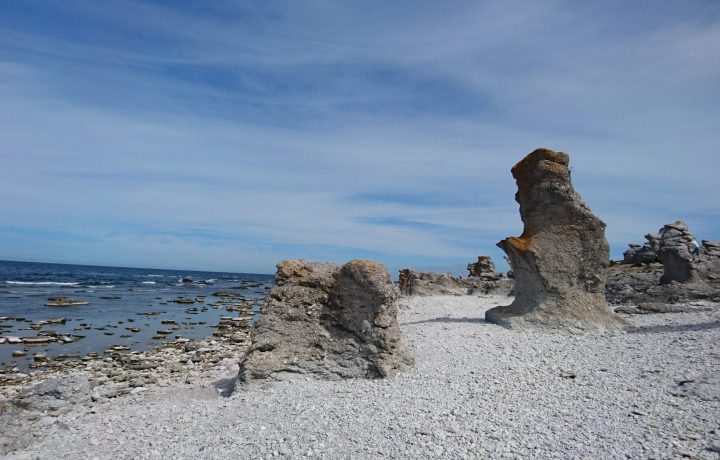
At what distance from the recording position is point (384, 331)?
10.4 metres

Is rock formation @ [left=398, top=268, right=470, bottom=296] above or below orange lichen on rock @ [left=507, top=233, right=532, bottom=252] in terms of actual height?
below

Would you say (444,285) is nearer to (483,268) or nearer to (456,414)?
(483,268)

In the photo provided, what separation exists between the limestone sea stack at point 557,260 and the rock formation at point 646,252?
26160 millimetres

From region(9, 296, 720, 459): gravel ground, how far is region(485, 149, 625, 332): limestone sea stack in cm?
275

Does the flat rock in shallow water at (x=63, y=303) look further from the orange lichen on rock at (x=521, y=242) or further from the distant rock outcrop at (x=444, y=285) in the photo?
the orange lichen on rock at (x=521, y=242)

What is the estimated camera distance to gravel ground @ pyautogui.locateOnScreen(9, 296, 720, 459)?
21.5 feet

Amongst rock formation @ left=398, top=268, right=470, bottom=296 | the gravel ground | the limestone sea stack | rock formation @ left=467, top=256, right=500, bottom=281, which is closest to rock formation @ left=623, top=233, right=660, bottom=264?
rock formation @ left=467, top=256, right=500, bottom=281

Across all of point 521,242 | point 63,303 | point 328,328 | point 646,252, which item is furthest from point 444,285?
point 63,303

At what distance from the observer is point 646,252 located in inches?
1532

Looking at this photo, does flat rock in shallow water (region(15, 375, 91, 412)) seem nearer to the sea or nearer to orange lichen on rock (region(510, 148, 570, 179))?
the sea

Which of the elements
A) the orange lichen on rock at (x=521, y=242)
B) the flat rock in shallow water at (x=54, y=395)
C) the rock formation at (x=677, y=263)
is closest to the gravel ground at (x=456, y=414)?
the flat rock in shallow water at (x=54, y=395)

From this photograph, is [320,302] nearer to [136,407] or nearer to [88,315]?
[136,407]

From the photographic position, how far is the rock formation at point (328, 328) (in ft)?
33.7

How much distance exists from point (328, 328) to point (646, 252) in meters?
35.7
